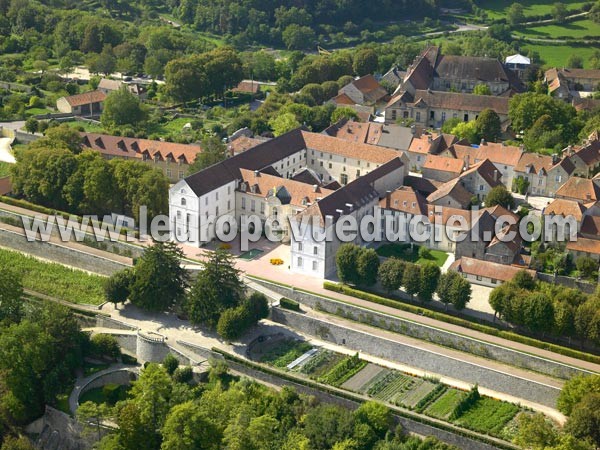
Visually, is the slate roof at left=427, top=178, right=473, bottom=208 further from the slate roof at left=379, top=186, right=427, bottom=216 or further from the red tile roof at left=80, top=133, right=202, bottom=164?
the red tile roof at left=80, top=133, right=202, bottom=164

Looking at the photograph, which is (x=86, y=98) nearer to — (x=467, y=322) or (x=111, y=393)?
(x=111, y=393)

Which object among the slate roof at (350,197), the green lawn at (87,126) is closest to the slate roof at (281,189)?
the slate roof at (350,197)

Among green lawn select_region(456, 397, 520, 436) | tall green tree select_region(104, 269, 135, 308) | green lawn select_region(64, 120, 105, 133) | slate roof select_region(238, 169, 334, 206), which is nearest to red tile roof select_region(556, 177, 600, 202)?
slate roof select_region(238, 169, 334, 206)

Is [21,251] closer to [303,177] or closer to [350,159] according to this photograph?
[303,177]

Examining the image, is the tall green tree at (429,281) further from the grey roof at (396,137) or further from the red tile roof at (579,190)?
the grey roof at (396,137)

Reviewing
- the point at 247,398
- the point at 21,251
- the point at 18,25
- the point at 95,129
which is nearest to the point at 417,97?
the point at 95,129

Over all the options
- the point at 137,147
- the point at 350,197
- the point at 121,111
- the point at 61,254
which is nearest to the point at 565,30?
the point at 121,111
